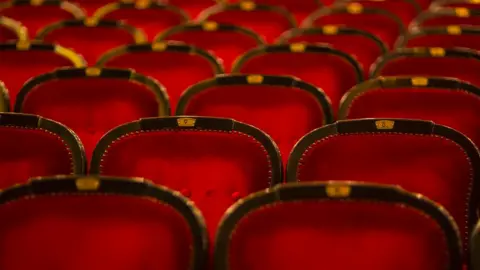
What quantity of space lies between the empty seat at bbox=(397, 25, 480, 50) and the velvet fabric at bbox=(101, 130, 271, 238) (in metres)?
0.88

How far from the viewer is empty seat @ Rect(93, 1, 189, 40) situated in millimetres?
2105

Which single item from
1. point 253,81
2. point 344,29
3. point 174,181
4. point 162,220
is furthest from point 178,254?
point 344,29

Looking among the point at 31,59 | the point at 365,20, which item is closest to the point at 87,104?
the point at 31,59

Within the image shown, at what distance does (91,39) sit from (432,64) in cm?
103

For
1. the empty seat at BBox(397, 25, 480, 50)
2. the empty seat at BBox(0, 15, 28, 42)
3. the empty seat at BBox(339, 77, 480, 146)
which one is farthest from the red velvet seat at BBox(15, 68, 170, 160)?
the empty seat at BBox(397, 25, 480, 50)

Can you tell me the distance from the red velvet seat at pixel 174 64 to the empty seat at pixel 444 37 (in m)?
0.58

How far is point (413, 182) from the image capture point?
37.1 inches

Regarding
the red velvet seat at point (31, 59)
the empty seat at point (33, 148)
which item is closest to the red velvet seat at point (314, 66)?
the red velvet seat at point (31, 59)

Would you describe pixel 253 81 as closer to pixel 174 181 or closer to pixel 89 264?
pixel 174 181

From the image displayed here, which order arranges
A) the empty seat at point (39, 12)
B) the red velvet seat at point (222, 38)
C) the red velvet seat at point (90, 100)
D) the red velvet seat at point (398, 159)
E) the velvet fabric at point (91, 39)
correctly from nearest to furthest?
1. the red velvet seat at point (398, 159)
2. the red velvet seat at point (90, 100)
3. the red velvet seat at point (222, 38)
4. the velvet fabric at point (91, 39)
5. the empty seat at point (39, 12)

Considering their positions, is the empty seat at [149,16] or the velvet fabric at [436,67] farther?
the empty seat at [149,16]

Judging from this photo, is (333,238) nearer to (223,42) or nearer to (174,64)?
(174,64)

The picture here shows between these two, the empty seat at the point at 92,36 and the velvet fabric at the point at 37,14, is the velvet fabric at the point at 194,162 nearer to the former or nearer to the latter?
the empty seat at the point at 92,36

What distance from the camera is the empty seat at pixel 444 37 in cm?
162
